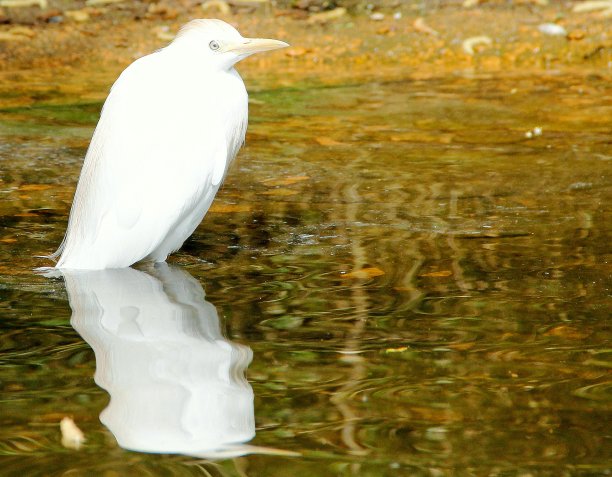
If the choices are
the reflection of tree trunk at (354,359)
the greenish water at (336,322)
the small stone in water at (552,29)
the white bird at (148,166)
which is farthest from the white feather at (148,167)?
the small stone in water at (552,29)

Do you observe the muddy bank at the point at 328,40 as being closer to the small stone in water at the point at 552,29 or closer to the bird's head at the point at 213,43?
the small stone in water at the point at 552,29

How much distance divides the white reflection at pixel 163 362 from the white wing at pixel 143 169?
11 cm

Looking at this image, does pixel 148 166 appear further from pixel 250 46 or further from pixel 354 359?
pixel 354 359

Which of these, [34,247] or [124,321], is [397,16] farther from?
[124,321]

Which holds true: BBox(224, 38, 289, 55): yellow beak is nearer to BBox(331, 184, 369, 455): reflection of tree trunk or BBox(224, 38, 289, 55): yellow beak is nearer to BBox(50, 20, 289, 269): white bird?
BBox(50, 20, 289, 269): white bird

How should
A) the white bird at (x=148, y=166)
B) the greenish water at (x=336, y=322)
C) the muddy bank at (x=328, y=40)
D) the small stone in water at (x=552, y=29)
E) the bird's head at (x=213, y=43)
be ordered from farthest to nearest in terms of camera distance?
the small stone in water at (x=552, y=29) → the muddy bank at (x=328, y=40) → the bird's head at (x=213, y=43) → the white bird at (x=148, y=166) → the greenish water at (x=336, y=322)

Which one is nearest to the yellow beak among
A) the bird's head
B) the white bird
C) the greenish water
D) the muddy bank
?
the bird's head

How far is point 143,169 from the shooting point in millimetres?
3787

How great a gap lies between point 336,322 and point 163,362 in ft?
1.84

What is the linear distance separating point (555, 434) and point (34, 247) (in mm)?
2226

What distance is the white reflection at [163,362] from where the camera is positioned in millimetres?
2404

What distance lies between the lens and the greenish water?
92.2 inches

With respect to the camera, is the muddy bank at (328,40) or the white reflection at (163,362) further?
the muddy bank at (328,40)

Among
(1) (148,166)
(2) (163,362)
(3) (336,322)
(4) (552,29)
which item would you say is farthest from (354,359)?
(4) (552,29)
